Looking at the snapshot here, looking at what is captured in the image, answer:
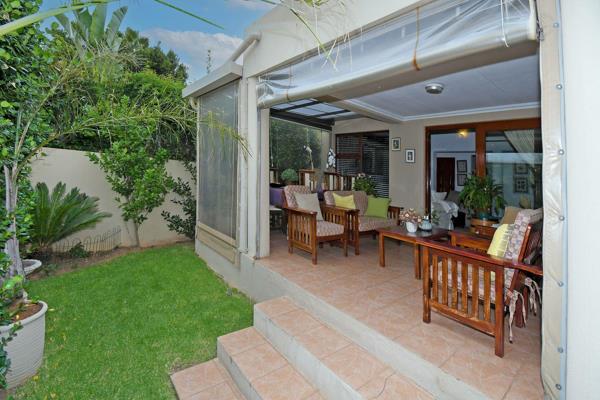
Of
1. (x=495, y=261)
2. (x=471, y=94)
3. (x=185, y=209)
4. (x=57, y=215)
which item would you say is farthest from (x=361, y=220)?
(x=57, y=215)

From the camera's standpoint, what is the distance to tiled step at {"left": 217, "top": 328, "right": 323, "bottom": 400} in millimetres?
2609

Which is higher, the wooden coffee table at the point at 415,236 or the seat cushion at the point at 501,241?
the seat cushion at the point at 501,241

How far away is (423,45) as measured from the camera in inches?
96.1

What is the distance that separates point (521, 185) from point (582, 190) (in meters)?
5.41

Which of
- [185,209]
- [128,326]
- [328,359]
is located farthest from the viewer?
[185,209]

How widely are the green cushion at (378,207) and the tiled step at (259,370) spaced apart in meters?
3.80

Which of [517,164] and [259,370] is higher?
[517,164]

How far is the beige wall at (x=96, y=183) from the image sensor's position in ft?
21.3

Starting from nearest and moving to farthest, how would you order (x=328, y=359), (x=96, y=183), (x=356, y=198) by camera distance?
(x=328, y=359), (x=356, y=198), (x=96, y=183)

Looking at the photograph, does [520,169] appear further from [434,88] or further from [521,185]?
[434,88]

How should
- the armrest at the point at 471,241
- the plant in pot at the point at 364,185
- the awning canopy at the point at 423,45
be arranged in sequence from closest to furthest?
the awning canopy at the point at 423,45
the armrest at the point at 471,241
the plant in pot at the point at 364,185

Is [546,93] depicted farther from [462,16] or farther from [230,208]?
[230,208]

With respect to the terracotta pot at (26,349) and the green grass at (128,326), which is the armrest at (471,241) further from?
the terracotta pot at (26,349)

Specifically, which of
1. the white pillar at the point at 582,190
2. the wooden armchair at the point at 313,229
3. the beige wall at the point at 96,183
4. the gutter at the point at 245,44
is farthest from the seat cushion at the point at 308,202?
the white pillar at the point at 582,190
